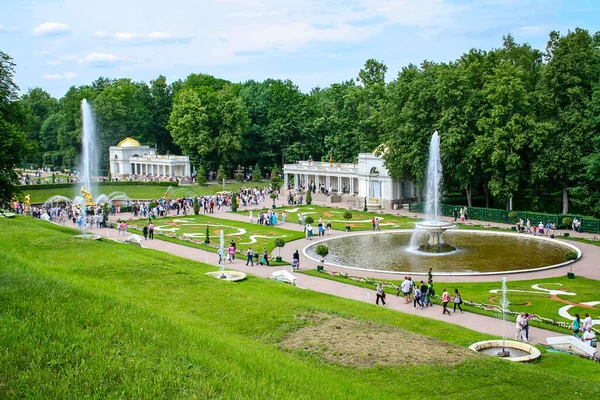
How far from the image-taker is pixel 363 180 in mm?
76125

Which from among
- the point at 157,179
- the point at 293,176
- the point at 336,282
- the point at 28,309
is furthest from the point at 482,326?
the point at 157,179

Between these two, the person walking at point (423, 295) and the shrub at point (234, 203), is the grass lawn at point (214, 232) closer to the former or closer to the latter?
the shrub at point (234, 203)

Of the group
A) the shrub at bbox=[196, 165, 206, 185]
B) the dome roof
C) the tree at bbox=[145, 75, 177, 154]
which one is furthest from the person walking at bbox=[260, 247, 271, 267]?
the tree at bbox=[145, 75, 177, 154]

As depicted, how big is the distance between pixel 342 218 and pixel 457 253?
1959 cm

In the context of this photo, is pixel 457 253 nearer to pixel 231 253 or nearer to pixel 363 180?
pixel 231 253

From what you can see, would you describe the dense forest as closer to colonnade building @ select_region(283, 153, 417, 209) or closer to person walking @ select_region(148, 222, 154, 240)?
colonnade building @ select_region(283, 153, 417, 209)

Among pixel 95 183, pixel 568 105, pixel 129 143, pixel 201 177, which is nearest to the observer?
pixel 568 105

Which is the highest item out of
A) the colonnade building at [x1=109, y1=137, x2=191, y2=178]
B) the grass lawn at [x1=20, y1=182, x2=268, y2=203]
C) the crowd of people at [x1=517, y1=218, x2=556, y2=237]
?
the colonnade building at [x1=109, y1=137, x2=191, y2=178]

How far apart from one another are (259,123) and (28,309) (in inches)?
3783

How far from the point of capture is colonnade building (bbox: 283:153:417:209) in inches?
2849

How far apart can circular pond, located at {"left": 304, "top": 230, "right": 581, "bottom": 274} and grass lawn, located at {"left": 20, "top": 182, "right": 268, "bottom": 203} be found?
40.5 metres

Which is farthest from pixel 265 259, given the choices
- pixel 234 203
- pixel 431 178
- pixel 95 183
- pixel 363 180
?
pixel 95 183

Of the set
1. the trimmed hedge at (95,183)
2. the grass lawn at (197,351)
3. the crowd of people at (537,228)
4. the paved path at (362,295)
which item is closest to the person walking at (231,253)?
the paved path at (362,295)

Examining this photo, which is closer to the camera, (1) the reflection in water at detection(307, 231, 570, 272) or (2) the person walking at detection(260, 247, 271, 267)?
(1) the reflection in water at detection(307, 231, 570, 272)
